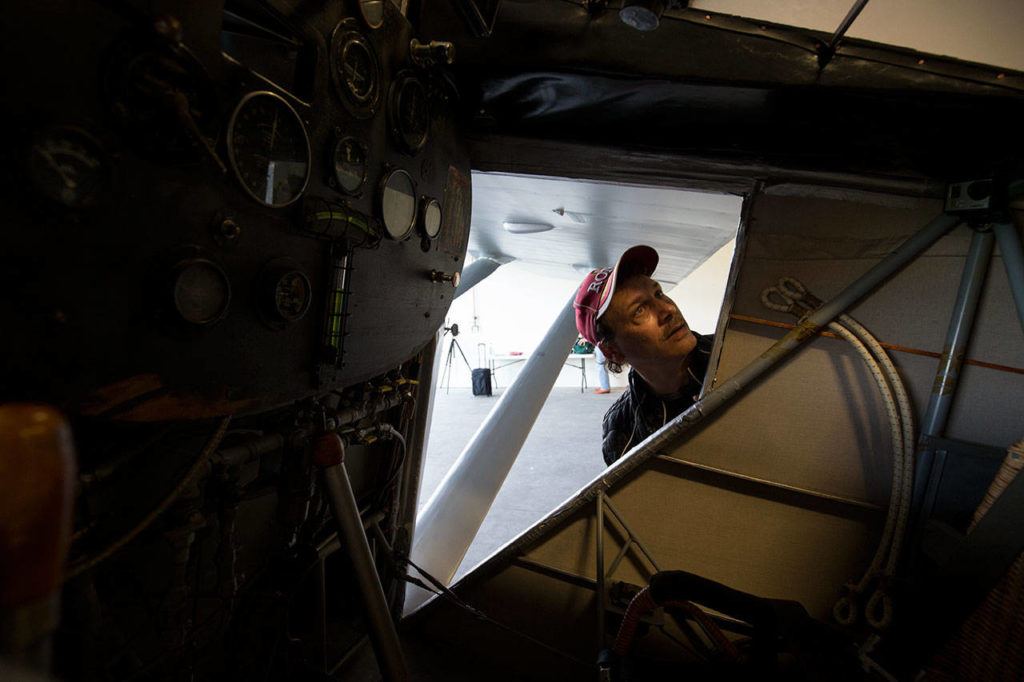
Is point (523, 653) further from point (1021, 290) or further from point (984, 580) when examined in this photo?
point (1021, 290)

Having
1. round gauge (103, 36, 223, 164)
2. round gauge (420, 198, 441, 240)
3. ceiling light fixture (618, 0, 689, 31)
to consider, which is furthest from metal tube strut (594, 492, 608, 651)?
round gauge (103, 36, 223, 164)

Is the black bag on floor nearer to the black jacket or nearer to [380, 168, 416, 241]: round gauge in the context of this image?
the black jacket

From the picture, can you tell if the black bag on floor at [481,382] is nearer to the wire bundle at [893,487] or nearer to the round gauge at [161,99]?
the wire bundle at [893,487]

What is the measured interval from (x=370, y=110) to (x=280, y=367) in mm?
732

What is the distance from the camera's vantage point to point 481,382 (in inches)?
374

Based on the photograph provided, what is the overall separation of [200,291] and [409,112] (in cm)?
86

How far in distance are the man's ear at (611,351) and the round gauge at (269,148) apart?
6.71ft

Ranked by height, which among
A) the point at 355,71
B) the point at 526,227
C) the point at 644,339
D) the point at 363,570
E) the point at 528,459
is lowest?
the point at 528,459

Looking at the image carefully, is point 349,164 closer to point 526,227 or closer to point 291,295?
point 291,295

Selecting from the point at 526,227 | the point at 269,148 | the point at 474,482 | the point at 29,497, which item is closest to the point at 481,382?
the point at 526,227

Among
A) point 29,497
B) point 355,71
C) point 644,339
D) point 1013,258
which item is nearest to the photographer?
point 29,497

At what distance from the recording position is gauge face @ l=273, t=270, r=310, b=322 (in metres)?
1.00

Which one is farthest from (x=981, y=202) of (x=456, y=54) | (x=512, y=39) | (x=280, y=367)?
(x=280, y=367)

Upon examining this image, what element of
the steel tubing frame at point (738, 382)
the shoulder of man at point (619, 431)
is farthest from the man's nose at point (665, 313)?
the steel tubing frame at point (738, 382)
